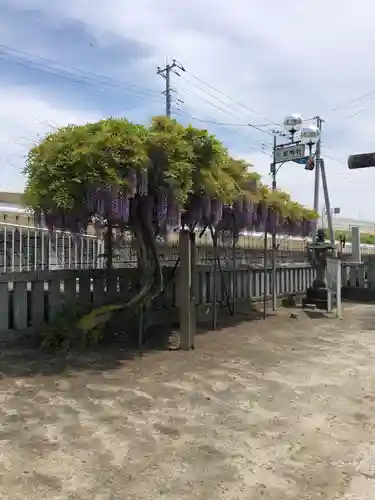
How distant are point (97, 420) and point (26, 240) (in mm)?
3461

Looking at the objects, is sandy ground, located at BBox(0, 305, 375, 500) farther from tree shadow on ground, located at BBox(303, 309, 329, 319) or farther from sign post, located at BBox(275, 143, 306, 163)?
sign post, located at BBox(275, 143, 306, 163)

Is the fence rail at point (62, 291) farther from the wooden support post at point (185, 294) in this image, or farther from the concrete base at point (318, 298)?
the concrete base at point (318, 298)

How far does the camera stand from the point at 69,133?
19.6 ft

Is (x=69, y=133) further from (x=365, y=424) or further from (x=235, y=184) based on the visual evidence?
(x=365, y=424)

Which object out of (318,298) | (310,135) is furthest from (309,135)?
(318,298)

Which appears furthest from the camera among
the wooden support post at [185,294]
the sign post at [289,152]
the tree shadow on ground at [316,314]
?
the sign post at [289,152]

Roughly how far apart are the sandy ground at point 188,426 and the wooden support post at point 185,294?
0.87 feet

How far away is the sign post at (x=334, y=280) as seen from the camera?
1112cm

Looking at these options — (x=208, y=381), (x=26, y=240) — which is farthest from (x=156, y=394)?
(x=26, y=240)

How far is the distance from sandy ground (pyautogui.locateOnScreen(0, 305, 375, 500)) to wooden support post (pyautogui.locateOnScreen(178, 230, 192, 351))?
0.27m

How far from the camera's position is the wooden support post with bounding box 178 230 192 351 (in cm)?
690

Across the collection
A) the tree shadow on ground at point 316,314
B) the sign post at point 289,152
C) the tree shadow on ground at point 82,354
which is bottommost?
the tree shadow on ground at point 316,314

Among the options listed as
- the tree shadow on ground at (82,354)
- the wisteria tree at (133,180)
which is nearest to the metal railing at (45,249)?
the wisteria tree at (133,180)

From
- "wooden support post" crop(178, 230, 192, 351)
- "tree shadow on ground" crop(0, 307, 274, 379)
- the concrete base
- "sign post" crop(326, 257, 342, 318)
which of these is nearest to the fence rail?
"tree shadow on ground" crop(0, 307, 274, 379)
